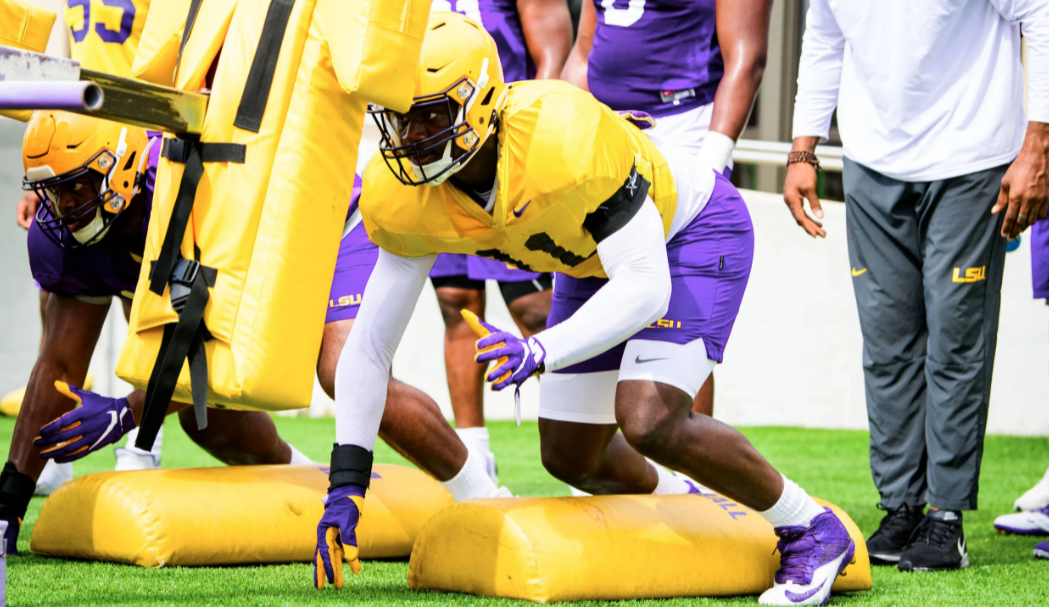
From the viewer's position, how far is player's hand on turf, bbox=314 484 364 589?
106 inches

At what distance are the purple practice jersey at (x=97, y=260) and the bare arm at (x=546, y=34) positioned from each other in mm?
1660

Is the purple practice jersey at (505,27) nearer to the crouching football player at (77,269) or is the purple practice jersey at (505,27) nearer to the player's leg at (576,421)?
the crouching football player at (77,269)

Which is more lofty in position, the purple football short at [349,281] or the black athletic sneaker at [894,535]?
the purple football short at [349,281]

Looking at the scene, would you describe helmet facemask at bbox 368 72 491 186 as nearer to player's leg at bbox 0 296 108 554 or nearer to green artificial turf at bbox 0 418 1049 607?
green artificial turf at bbox 0 418 1049 607

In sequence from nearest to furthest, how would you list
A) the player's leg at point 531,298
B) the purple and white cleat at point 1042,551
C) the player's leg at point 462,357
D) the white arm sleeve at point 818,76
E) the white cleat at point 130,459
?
the purple and white cleat at point 1042,551
the white arm sleeve at point 818,76
the player's leg at point 462,357
the player's leg at point 531,298
the white cleat at point 130,459

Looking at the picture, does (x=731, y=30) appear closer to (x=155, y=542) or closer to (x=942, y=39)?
(x=942, y=39)

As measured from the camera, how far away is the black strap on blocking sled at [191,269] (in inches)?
105

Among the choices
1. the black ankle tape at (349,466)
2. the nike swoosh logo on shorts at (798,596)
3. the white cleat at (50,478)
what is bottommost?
the white cleat at (50,478)

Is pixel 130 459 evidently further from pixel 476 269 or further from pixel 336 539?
pixel 336 539

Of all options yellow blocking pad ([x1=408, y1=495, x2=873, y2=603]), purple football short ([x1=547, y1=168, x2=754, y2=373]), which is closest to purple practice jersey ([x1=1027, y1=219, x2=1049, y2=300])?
purple football short ([x1=547, y1=168, x2=754, y2=373])

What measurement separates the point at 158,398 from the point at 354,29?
94cm

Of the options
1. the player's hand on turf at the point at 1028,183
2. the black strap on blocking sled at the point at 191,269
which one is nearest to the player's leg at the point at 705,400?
the player's hand on turf at the point at 1028,183

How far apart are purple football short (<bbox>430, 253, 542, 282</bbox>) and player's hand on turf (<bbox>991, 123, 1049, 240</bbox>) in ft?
5.80

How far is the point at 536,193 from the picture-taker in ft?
9.06
